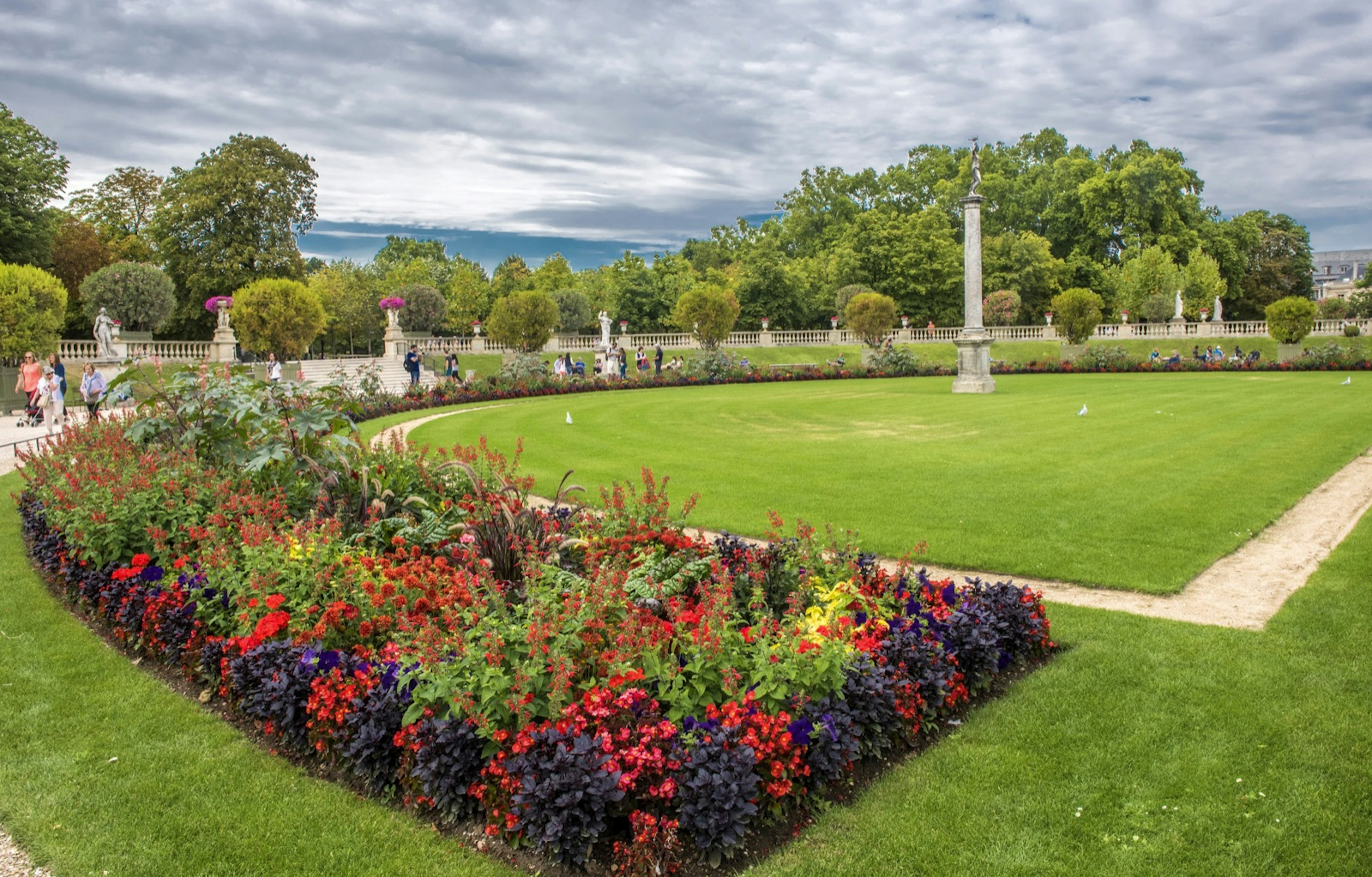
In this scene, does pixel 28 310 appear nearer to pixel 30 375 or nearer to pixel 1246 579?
pixel 30 375

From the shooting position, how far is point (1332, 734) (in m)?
4.37

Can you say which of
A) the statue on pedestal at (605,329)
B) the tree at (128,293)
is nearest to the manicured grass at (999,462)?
the statue on pedestal at (605,329)

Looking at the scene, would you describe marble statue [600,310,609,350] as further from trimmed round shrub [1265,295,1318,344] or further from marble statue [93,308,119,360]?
trimmed round shrub [1265,295,1318,344]

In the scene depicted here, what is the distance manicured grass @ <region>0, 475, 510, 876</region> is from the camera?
3506mm

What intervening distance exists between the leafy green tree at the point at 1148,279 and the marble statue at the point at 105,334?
2237 inches

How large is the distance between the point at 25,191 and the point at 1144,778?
47.9 m

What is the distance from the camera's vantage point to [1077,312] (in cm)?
4644

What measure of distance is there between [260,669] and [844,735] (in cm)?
295

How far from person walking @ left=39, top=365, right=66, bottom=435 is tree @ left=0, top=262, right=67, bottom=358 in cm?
1214

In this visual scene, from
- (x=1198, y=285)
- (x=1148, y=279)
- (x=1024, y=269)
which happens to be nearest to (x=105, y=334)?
(x=1024, y=269)

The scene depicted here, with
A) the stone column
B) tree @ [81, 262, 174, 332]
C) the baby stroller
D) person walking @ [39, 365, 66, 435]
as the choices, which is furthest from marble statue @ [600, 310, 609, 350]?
person walking @ [39, 365, 66, 435]

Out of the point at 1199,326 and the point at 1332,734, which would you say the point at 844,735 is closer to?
the point at 1332,734

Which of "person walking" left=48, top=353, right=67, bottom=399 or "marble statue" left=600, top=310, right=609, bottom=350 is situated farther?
"marble statue" left=600, top=310, right=609, bottom=350

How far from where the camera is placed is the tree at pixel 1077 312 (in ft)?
152
